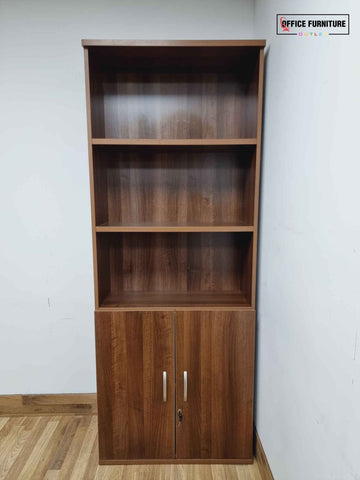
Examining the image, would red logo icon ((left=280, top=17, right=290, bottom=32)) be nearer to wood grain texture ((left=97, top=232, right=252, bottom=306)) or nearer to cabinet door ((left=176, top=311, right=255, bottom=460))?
wood grain texture ((left=97, top=232, right=252, bottom=306))

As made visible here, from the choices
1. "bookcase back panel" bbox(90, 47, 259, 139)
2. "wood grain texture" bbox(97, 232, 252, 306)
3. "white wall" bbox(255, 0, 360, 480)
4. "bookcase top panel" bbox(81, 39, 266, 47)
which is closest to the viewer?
"white wall" bbox(255, 0, 360, 480)

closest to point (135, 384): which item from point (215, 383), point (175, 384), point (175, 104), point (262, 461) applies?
point (175, 384)

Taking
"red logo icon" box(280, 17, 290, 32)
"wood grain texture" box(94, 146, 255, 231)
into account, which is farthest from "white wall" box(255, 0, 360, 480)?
"wood grain texture" box(94, 146, 255, 231)

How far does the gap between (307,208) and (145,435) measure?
1144 mm

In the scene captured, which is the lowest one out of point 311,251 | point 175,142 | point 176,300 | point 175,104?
point 176,300

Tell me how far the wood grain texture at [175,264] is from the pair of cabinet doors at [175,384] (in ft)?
0.73

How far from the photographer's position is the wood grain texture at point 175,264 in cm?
157

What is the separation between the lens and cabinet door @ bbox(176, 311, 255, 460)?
1350 millimetres

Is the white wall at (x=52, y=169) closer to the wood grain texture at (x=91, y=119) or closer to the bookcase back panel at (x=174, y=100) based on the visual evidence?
the bookcase back panel at (x=174, y=100)

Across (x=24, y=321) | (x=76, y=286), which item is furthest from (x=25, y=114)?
(x=24, y=321)

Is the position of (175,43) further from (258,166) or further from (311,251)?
(311,251)

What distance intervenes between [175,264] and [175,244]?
0.10 meters

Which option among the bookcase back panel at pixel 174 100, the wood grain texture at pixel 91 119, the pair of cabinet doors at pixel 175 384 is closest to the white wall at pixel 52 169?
the bookcase back panel at pixel 174 100

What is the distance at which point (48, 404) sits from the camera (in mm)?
1735
